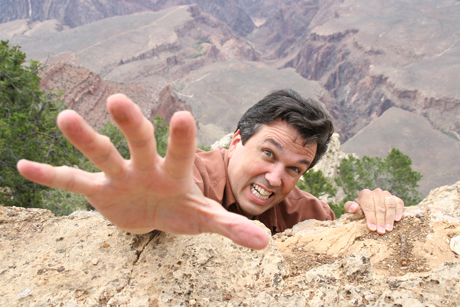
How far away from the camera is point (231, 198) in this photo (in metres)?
2.66

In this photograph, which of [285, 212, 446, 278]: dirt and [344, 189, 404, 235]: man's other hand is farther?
[344, 189, 404, 235]: man's other hand

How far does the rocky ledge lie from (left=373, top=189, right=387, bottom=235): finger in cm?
7

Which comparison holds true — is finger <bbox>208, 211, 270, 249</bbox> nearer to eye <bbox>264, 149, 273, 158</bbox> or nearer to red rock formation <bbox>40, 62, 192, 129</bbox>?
eye <bbox>264, 149, 273, 158</bbox>

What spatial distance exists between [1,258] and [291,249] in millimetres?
1918

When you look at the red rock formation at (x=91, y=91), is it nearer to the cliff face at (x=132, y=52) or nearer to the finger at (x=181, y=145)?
the cliff face at (x=132, y=52)

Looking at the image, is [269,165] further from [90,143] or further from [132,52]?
[132,52]

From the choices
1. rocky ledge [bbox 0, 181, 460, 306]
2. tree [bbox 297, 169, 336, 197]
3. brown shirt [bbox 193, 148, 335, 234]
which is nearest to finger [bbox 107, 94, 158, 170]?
rocky ledge [bbox 0, 181, 460, 306]

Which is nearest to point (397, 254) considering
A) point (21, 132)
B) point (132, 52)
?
point (21, 132)

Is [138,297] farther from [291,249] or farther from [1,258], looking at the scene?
[291,249]

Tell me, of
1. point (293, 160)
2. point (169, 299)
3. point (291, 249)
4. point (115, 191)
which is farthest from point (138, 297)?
point (293, 160)

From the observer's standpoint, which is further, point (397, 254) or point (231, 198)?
point (231, 198)

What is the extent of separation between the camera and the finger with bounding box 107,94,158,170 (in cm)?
118

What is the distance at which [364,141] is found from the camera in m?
36.8

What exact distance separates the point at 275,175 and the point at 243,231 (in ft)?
3.82
